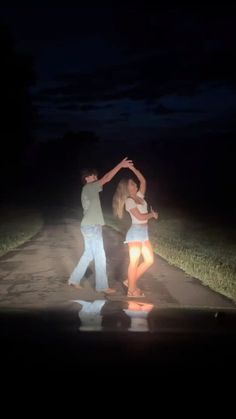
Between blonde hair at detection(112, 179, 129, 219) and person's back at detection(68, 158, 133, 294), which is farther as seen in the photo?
person's back at detection(68, 158, 133, 294)

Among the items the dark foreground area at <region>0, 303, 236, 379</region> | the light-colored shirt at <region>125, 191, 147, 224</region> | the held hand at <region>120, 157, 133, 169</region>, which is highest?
the held hand at <region>120, 157, 133, 169</region>

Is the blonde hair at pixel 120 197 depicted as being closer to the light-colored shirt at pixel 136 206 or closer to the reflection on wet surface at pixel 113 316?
the light-colored shirt at pixel 136 206

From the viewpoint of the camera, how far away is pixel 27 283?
36.6 ft

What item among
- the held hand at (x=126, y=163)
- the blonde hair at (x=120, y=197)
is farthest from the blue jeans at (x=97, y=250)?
the held hand at (x=126, y=163)

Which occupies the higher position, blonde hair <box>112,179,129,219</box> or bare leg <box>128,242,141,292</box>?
blonde hair <box>112,179,129,219</box>

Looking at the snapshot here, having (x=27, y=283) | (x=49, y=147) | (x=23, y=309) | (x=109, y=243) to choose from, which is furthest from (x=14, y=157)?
(x=49, y=147)

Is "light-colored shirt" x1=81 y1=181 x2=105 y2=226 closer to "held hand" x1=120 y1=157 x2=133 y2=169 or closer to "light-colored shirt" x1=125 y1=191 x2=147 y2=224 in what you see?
"light-colored shirt" x1=125 y1=191 x2=147 y2=224

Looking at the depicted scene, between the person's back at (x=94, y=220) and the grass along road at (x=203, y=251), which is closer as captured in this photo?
the person's back at (x=94, y=220)

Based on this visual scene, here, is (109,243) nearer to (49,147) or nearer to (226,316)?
(226,316)

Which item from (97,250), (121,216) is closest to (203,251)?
(97,250)

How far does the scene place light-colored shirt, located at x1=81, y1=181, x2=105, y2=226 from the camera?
9625 mm

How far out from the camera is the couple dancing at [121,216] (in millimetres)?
9266

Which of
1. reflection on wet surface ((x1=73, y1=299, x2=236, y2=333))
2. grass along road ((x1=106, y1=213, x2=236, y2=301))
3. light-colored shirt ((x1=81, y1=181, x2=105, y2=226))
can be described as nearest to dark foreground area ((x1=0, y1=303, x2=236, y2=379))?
reflection on wet surface ((x1=73, y1=299, x2=236, y2=333))

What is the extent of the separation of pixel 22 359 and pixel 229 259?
12760mm
